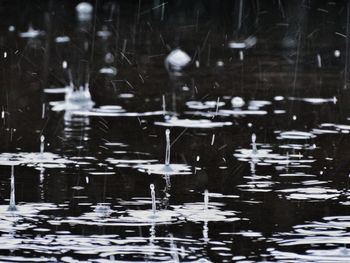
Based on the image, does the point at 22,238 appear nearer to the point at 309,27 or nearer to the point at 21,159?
the point at 21,159

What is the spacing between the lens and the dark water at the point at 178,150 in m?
7.64

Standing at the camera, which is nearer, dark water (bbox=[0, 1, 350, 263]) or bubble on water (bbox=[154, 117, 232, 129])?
dark water (bbox=[0, 1, 350, 263])

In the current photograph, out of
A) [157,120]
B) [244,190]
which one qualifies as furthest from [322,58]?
[244,190]

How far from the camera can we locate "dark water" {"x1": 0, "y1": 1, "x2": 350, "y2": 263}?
25.1 ft

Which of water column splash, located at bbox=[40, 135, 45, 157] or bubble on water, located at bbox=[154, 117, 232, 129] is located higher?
bubble on water, located at bbox=[154, 117, 232, 129]

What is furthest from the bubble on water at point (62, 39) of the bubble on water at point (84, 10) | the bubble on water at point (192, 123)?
the bubble on water at point (192, 123)

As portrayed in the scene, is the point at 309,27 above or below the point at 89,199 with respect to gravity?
above

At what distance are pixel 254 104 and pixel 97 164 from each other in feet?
13.0

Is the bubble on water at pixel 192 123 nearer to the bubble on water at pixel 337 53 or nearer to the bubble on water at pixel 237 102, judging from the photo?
the bubble on water at pixel 237 102

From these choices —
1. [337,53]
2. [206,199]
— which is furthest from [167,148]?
[337,53]

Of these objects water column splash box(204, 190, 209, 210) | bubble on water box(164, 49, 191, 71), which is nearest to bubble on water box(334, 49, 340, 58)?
bubble on water box(164, 49, 191, 71)

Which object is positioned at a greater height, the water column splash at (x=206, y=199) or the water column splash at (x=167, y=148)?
the water column splash at (x=167, y=148)

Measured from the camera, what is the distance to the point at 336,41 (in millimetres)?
21406

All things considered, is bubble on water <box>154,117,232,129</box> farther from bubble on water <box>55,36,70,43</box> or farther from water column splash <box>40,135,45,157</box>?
bubble on water <box>55,36,70,43</box>
